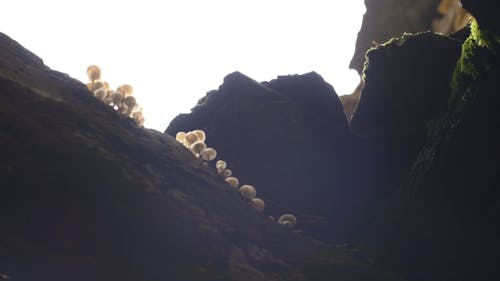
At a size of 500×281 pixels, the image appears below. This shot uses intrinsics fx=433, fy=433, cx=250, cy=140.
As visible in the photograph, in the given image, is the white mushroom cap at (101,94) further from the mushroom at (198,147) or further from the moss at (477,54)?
the moss at (477,54)

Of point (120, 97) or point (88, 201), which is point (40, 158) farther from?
point (120, 97)

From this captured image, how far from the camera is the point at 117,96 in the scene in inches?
372

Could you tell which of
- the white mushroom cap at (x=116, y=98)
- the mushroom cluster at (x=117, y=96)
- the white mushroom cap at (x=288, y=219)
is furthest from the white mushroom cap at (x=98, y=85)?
the white mushroom cap at (x=288, y=219)

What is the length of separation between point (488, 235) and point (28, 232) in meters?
8.78

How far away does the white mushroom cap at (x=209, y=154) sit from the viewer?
11.4 meters

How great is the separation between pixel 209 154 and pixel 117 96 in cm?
302

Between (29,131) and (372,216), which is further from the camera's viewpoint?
(372,216)

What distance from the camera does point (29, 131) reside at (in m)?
6.49

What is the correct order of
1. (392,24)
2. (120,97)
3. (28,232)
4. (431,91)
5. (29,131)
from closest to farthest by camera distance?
(28,232) < (29,131) < (120,97) < (431,91) < (392,24)

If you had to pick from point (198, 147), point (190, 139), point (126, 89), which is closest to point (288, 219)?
point (198, 147)

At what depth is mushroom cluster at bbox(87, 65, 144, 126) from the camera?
941cm

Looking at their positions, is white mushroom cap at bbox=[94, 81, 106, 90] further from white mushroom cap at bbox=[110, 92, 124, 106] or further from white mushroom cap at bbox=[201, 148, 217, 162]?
white mushroom cap at bbox=[201, 148, 217, 162]

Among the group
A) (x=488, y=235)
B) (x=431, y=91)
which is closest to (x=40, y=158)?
(x=488, y=235)

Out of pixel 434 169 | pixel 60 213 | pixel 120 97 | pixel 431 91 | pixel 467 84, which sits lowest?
pixel 60 213
